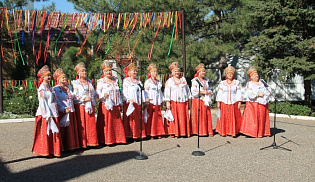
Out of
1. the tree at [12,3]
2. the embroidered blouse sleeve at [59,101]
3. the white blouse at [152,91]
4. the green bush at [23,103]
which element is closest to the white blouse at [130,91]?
the white blouse at [152,91]

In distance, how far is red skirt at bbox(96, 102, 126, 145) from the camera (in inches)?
261

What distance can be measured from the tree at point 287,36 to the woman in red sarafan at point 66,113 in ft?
27.0

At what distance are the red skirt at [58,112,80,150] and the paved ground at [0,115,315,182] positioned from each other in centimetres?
17

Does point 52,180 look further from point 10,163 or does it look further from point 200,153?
point 200,153

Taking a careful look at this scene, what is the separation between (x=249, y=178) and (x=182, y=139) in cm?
301

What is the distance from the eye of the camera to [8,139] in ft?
25.0

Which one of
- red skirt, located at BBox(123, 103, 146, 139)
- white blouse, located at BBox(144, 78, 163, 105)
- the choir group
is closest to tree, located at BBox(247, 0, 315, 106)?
the choir group

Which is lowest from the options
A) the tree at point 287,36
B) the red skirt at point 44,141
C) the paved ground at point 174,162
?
the paved ground at point 174,162

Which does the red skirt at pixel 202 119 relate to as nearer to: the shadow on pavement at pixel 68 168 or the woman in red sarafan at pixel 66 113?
the shadow on pavement at pixel 68 168

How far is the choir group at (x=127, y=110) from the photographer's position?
575 centimetres

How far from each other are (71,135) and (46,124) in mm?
656

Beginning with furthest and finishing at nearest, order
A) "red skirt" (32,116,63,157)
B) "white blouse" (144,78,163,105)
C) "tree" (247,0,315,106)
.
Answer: "tree" (247,0,315,106), "white blouse" (144,78,163,105), "red skirt" (32,116,63,157)

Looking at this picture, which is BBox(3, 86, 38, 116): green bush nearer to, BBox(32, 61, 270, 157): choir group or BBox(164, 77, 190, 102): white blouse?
BBox(32, 61, 270, 157): choir group

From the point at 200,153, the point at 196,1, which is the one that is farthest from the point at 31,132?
the point at 196,1
